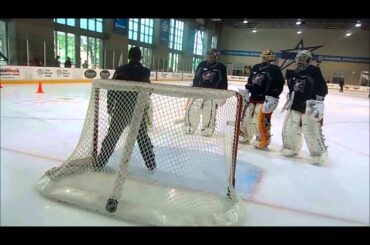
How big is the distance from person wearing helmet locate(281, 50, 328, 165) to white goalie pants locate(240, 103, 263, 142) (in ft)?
1.28

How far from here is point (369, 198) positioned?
2.34 meters

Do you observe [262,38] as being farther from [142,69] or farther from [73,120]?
[142,69]

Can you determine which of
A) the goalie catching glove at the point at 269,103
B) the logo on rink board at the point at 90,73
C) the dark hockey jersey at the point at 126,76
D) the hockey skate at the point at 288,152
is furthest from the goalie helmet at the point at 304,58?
the logo on rink board at the point at 90,73

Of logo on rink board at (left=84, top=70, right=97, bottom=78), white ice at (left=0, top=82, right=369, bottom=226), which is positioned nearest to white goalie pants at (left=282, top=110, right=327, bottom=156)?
white ice at (left=0, top=82, right=369, bottom=226)

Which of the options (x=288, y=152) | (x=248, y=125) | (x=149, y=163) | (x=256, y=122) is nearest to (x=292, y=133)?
(x=288, y=152)

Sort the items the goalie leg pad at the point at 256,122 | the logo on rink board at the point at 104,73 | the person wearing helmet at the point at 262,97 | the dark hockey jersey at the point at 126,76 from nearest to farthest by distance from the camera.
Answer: the dark hockey jersey at the point at 126,76, the person wearing helmet at the point at 262,97, the goalie leg pad at the point at 256,122, the logo on rink board at the point at 104,73

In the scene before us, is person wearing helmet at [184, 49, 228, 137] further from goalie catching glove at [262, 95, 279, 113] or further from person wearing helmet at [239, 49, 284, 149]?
goalie catching glove at [262, 95, 279, 113]

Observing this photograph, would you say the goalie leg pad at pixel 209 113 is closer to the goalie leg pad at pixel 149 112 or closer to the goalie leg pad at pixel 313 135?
the goalie leg pad at pixel 313 135

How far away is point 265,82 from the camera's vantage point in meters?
3.57

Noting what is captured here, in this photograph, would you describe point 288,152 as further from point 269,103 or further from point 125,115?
point 125,115

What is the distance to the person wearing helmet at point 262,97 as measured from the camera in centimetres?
351

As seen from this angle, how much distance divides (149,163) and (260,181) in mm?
864

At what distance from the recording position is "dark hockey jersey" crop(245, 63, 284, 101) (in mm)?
Answer: 3506
